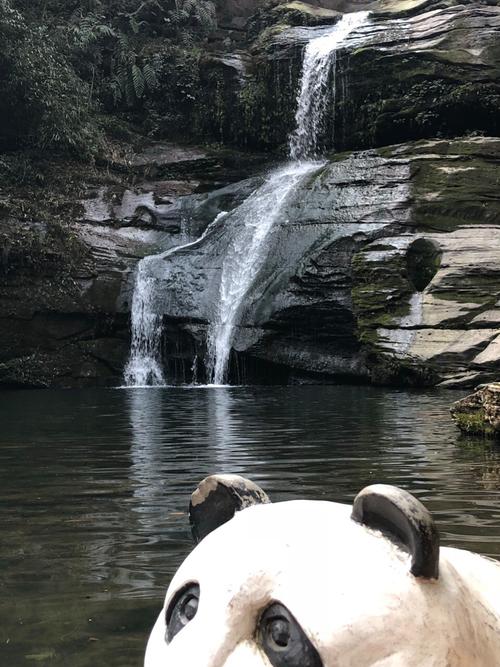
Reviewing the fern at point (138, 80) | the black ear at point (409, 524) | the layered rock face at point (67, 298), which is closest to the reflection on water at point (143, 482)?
the black ear at point (409, 524)

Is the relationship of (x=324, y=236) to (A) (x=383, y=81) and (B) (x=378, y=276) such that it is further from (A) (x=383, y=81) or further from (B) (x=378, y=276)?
(A) (x=383, y=81)

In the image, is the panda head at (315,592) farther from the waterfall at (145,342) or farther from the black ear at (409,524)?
the waterfall at (145,342)

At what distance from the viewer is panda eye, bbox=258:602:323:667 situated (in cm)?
135

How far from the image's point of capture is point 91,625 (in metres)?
2.65

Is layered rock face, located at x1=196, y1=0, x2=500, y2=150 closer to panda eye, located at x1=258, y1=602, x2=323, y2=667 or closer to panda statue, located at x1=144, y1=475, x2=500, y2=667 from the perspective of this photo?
panda statue, located at x1=144, y1=475, x2=500, y2=667

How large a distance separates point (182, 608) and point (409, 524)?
1.85 feet

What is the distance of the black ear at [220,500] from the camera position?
179 centimetres

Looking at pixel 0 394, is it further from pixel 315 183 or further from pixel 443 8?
pixel 443 8

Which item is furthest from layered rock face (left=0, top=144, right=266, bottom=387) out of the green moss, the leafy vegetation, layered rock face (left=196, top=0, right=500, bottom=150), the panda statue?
the panda statue

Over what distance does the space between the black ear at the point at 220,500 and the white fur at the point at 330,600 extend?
176 millimetres

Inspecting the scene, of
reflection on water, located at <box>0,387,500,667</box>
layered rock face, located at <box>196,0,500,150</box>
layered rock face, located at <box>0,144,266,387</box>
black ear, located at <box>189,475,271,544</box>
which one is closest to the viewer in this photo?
black ear, located at <box>189,475,271,544</box>

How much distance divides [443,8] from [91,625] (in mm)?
25199

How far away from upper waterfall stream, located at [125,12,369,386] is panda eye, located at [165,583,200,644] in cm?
1524

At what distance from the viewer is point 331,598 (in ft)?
4.50
